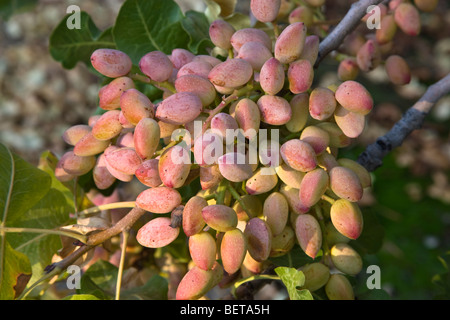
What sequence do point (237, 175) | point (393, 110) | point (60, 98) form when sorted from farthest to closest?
1. point (60, 98)
2. point (393, 110)
3. point (237, 175)

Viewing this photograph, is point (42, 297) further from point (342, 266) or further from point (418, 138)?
point (418, 138)

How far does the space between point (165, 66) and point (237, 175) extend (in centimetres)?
14

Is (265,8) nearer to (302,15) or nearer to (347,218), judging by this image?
(302,15)

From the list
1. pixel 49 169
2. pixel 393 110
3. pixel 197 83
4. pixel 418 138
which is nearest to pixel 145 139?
pixel 197 83

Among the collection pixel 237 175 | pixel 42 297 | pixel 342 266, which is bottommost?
pixel 42 297

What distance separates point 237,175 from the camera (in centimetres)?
42

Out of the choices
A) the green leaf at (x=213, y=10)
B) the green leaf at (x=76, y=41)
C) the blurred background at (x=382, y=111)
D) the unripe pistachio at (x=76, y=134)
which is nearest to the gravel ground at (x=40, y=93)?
the blurred background at (x=382, y=111)

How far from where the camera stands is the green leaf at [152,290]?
1.91 feet

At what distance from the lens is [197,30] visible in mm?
644

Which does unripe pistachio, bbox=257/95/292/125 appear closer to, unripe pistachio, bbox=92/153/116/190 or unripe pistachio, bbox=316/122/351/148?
unripe pistachio, bbox=316/122/351/148

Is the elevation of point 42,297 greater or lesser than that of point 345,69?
lesser

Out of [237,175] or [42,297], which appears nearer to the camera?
[237,175]

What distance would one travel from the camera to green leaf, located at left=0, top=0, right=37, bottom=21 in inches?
41.1

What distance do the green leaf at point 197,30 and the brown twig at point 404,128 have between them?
250mm
